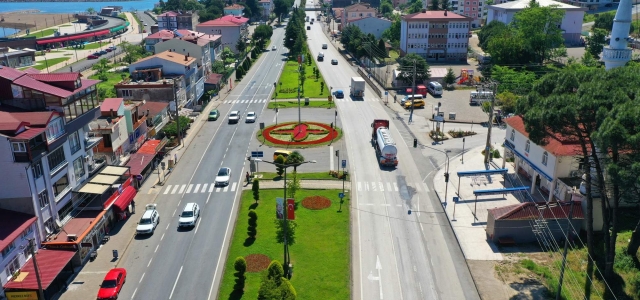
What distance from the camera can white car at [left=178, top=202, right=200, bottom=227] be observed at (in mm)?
50125

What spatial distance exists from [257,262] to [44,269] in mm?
17094

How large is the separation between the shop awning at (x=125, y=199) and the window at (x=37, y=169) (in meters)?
9.32

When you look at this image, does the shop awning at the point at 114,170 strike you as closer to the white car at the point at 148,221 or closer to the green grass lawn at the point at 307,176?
the white car at the point at 148,221

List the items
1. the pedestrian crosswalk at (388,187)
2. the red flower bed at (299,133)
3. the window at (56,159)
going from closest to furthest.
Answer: the window at (56,159) → the pedestrian crosswalk at (388,187) → the red flower bed at (299,133)

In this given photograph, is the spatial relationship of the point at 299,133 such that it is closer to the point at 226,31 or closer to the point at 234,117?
the point at 234,117

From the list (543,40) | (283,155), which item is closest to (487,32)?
(543,40)

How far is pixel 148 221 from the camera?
49.8 meters

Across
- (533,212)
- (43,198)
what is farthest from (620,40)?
(43,198)

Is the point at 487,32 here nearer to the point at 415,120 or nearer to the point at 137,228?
the point at 415,120

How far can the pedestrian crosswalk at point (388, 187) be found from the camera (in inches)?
2347

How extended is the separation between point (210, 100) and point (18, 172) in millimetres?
65049

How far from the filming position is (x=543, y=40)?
400 feet

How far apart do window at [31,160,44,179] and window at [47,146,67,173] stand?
135 centimetres

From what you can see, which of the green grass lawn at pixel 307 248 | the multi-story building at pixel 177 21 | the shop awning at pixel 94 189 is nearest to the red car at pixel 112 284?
the green grass lawn at pixel 307 248
